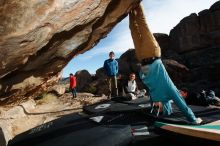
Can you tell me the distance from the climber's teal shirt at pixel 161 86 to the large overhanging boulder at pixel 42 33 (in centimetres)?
116

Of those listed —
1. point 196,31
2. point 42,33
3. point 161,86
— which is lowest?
point 161,86

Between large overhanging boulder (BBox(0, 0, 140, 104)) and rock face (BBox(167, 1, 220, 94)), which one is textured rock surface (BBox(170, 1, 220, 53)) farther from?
large overhanging boulder (BBox(0, 0, 140, 104))

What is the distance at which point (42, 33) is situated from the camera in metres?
3.72

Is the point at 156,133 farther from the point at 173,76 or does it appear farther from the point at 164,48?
the point at 164,48

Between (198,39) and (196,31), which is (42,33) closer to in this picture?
(198,39)

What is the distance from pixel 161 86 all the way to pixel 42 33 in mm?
2436

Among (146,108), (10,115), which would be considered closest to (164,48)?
(10,115)

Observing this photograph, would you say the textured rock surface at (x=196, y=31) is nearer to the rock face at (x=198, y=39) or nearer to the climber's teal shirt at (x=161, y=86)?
the rock face at (x=198, y=39)

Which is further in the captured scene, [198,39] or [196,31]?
[196,31]

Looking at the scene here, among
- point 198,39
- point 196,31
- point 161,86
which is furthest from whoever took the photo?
point 196,31

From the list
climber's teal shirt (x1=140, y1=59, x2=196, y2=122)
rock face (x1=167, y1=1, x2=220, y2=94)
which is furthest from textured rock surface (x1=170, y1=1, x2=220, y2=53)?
climber's teal shirt (x1=140, y1=59, x2=196, y2=122)

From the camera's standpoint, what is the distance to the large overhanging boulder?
11.0 feet

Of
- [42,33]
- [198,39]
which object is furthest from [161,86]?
[198,39]

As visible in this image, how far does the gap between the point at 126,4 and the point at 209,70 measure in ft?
81.2
